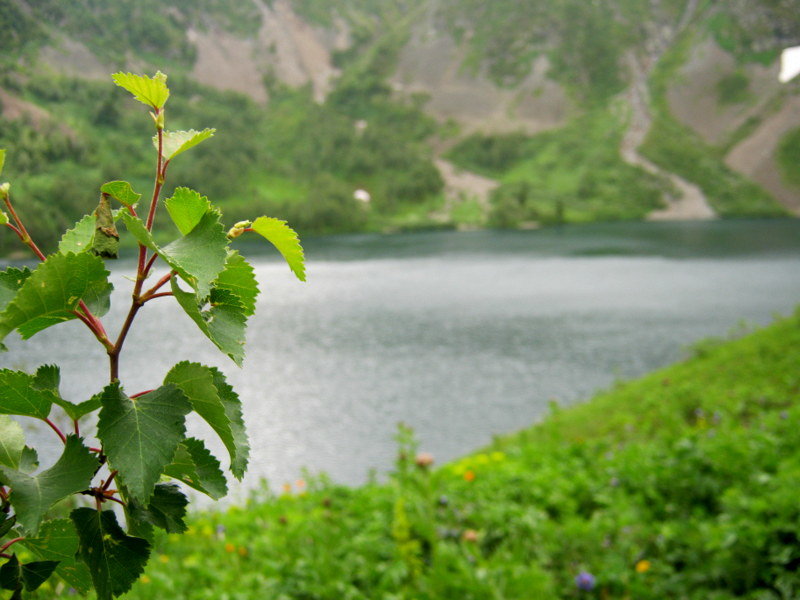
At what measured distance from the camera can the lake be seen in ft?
34.7

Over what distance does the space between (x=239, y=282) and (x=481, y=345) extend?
1734cm

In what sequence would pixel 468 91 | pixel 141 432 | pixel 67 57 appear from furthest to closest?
pixel 468 91 → pixel 67 57 → pixel 141 432

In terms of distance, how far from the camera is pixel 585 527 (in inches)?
138

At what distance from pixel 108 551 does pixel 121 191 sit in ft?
1.12

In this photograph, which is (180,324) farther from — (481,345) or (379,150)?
(379,150)

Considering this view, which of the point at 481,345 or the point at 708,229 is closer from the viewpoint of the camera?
the point at 481,345

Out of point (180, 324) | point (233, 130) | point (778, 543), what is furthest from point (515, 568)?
point (233, 130)

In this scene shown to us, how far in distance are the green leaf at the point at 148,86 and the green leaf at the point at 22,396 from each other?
28 cm

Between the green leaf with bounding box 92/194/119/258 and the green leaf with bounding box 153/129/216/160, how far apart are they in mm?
75

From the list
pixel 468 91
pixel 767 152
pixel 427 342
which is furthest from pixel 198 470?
pixel 468 91

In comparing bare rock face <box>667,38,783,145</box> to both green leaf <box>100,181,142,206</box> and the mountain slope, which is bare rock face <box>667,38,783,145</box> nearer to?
the mountain slope

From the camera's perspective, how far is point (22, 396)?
57cm

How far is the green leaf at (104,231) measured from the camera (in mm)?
588

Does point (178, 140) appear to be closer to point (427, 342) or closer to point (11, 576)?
point (11, 576)
